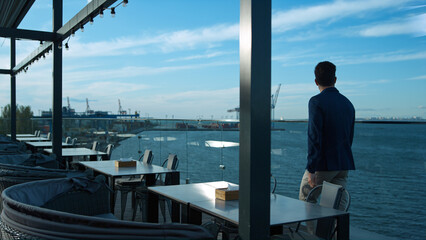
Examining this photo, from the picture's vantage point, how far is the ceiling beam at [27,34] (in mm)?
5762

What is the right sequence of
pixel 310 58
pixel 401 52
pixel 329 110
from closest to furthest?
pixel 329 110, pixel 401 52, pixel 310 58

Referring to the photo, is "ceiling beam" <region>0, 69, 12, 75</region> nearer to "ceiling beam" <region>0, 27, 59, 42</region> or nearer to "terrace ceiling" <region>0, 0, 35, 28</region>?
"terrace ceiling" <region>0, 0, 35, 28</region>

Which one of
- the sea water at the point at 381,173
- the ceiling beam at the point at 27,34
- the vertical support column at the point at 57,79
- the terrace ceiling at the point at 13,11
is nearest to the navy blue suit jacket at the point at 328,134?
the sea water at the point at 381,173

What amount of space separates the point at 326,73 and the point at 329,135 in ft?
1.55

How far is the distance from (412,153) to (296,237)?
76.7 inches

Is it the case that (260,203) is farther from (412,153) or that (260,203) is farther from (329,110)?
(412,153)

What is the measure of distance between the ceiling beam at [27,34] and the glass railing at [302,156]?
269 cm

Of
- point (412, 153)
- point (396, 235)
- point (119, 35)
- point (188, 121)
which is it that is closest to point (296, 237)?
point (412, 153)

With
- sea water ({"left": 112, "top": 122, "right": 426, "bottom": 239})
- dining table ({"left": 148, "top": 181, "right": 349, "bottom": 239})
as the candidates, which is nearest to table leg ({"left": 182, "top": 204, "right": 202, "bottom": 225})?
dining table ({"left": 148, "top": 181, "right": 349, "bottom": 239})

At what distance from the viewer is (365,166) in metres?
4.26

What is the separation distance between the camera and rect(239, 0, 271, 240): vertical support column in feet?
6.07

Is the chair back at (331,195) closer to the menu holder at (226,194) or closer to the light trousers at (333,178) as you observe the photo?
the light trousers at (333,178)

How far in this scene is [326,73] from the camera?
9.25 feet

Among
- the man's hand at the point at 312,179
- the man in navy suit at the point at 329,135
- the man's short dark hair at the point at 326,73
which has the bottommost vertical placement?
the man's hand at the point at 312,179
